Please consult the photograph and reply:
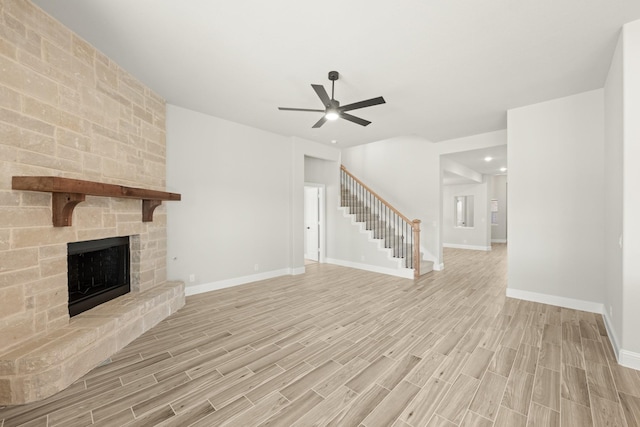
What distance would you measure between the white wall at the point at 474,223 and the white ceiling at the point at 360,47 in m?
6.77

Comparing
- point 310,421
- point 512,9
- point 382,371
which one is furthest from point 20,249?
point 512,9

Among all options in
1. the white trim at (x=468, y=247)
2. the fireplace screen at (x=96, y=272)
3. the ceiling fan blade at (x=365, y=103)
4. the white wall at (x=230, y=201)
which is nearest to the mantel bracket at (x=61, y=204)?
the fireplace screen at (x=96, y=272)

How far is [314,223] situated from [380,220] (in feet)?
6.33

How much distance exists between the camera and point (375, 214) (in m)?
7.59

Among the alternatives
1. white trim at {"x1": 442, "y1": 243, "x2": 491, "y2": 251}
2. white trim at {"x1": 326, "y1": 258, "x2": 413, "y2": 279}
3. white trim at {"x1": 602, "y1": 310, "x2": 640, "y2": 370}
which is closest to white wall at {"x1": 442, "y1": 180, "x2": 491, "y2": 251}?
white trim at {"x1": 442, "y1": 243, "x2": 491, "y2": 251}

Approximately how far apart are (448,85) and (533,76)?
0.97 metres

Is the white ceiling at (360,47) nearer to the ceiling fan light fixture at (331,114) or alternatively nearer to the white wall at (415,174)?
the ceiling fan light fixture at (331,114)

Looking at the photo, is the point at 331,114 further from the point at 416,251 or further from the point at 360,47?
the point at 416,251

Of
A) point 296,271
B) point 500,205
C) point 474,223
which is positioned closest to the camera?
point 296,271

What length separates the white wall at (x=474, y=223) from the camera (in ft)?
32.6

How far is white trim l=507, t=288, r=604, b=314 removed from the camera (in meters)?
3.75

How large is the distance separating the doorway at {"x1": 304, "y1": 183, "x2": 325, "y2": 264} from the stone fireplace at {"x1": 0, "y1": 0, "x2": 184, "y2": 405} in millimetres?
4795

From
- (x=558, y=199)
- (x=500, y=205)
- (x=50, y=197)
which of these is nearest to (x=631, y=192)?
(x=558, y=199)

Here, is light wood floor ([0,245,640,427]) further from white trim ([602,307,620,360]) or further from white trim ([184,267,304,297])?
white trim ([184,267,304,297])
